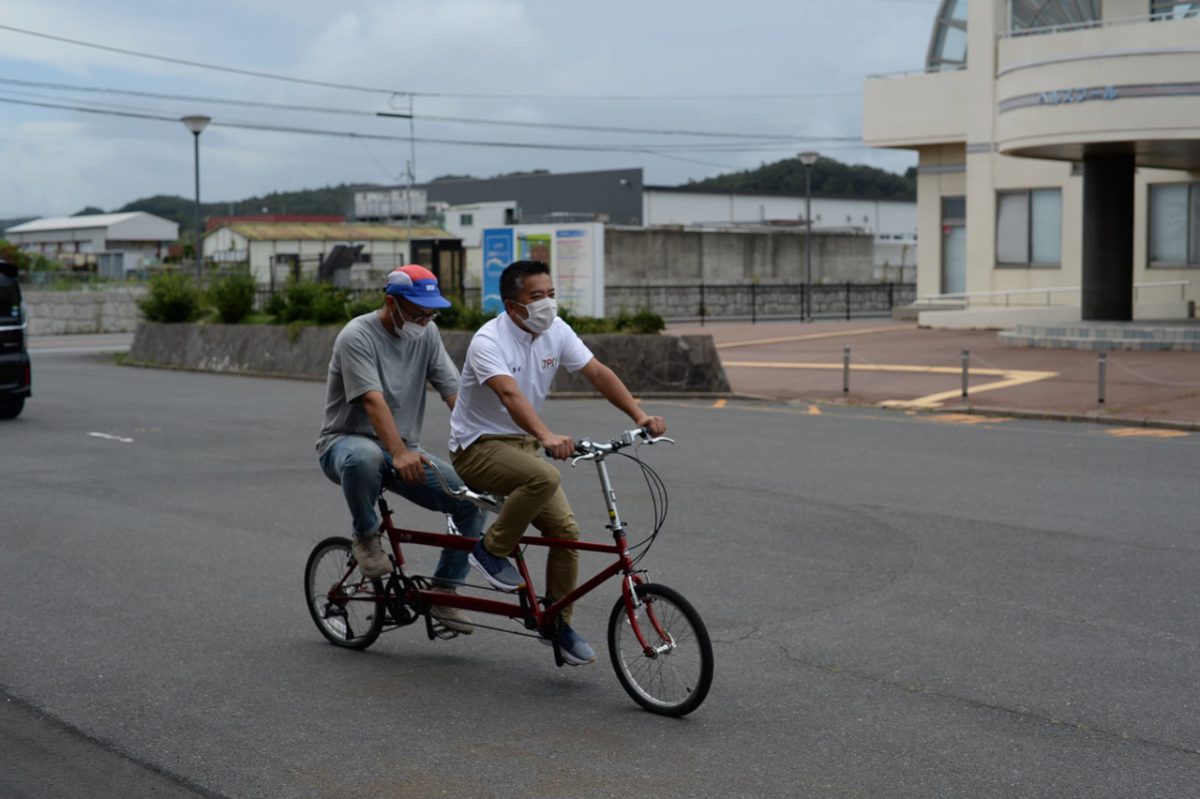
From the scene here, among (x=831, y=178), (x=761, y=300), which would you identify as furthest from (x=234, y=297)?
(x=831, y=178)

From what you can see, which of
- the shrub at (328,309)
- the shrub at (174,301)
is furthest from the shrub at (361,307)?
the shrub at (174,301)

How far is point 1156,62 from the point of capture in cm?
2681

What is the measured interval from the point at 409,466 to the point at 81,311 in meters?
46.1

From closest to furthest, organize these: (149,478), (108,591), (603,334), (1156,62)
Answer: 1. (108,591)
2. (149,478)
3. (603,334)
4. (1156,62)

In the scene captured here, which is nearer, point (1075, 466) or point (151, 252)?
point (1075, 466)

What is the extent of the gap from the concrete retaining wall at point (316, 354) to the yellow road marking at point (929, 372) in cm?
295

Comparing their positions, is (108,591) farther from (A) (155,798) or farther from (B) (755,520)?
(B) (755,520)

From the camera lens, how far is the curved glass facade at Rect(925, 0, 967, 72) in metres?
42.2

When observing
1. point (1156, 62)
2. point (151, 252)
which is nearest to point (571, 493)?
point (1156, 62)

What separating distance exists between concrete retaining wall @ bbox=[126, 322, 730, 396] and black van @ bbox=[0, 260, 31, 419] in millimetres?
6945

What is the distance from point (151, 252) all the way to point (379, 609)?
339ft

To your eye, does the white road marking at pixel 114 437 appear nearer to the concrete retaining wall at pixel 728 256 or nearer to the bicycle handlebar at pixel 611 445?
the bicycle handlebar at pixel 611 445

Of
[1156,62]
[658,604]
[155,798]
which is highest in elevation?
[1156,62]

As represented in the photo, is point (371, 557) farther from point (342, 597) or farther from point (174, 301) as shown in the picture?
point (174, 301)
